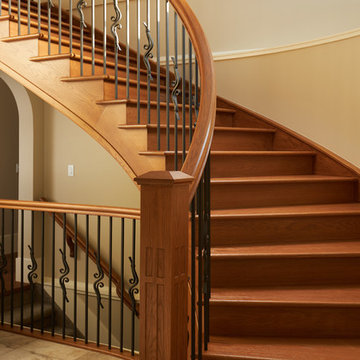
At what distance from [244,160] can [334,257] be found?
1.09 m

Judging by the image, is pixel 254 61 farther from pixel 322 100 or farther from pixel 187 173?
pixel 187 173

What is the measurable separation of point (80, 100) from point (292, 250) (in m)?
1.76

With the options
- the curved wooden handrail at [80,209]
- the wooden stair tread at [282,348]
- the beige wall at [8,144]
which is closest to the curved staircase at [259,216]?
the wooden stair tread at [282,348]

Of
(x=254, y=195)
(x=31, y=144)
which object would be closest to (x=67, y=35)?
(x=31, y=144)

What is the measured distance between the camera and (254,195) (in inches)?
118

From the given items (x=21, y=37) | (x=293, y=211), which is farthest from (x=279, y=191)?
(x=21, y=37)

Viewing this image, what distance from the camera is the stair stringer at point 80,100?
3006 mm

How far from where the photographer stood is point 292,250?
252 cm

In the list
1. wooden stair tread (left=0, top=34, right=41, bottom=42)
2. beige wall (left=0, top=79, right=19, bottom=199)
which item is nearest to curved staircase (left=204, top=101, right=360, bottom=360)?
wooden stair tread (left=0, top=34, right=41, bottom=42)

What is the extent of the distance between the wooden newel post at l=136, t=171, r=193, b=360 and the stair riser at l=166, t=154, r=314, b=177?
5.42ft

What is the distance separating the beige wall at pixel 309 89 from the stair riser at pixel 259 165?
333mm

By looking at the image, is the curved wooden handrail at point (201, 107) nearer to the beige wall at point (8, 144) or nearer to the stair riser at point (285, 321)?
the stair riser at point (285, 321)

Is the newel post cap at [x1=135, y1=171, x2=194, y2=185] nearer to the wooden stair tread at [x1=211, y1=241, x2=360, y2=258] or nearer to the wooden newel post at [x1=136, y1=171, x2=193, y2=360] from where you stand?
the wooden newel post at [x1=136, y1=171, x2=193, y2=360]

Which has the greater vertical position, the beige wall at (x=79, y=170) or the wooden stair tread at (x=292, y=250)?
the beige wall at (x=79, y=170)
